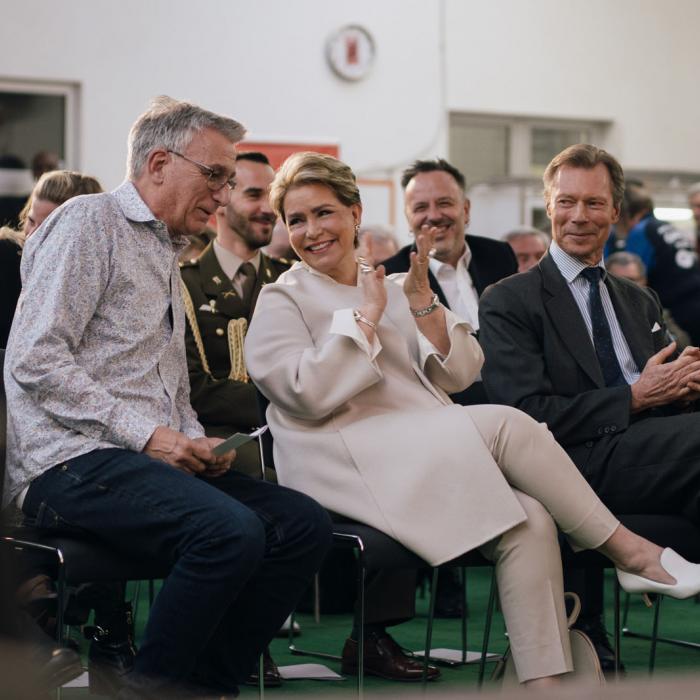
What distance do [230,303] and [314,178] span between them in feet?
2.47

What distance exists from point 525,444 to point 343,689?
0.85 m

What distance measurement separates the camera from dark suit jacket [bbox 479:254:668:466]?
2.93 m

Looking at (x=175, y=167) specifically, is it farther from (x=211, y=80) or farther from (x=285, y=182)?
(x=211, y=80)

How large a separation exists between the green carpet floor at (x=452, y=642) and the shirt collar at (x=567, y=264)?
100 centimetres

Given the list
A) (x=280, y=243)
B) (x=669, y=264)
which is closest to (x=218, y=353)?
(x=280, y=243)

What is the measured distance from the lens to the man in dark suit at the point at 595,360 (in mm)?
2828

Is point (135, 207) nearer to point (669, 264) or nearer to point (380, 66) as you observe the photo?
point (669, 264)

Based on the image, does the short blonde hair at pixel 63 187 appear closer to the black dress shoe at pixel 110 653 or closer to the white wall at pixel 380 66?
the black dress shoe at pixel 110 653

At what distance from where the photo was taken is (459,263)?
14.1 feet

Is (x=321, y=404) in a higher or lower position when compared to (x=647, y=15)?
lower

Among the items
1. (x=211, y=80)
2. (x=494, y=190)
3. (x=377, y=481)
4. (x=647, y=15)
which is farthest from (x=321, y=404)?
(x=647, y=15)

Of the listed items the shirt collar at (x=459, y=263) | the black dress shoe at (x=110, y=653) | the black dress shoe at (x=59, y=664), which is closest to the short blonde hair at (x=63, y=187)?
the shirt collar at (x=459, y=263)

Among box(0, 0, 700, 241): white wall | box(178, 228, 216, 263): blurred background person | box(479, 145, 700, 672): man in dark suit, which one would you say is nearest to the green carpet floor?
box(479, 145, 700, 672): man in dark suit

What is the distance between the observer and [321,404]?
2.62m
